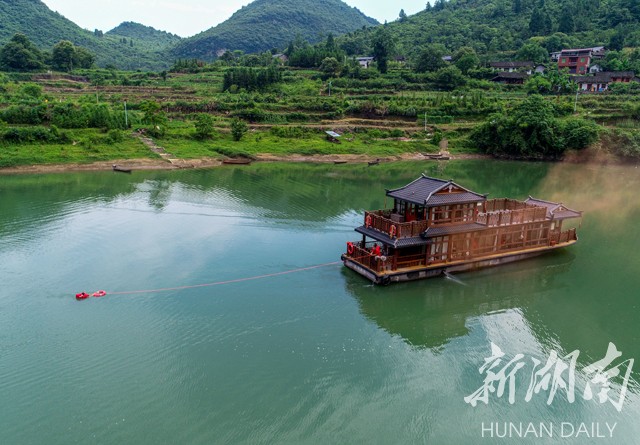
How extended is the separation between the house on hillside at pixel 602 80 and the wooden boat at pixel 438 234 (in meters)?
73.6

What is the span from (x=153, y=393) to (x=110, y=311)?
659cm

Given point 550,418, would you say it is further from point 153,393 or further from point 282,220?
point 282,220

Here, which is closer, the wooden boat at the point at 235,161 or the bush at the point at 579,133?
the wooden boat at the point at 235,161

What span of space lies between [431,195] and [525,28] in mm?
130526

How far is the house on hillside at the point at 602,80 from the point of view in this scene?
86.1 meters

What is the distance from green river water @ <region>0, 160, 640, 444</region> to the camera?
47.2ft

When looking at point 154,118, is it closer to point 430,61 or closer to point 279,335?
point 279,335

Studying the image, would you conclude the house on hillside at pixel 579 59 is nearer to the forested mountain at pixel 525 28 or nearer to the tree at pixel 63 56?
the forested mountain at pixel 525 28

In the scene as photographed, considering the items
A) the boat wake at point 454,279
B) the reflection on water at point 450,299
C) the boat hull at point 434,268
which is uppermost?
the boat hull at point 434,268

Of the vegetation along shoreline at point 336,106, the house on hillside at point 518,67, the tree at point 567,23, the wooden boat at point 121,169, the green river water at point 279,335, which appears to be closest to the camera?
the green river water at point 279,335

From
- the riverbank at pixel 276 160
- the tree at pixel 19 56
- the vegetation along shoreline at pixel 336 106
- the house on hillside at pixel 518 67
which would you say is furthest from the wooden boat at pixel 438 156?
the tree at pixel 19 56

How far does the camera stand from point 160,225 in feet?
106

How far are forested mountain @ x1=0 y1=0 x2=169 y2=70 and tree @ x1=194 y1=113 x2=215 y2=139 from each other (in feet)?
308

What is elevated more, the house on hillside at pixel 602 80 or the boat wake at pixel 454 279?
the house on hillside at pixel 602 80
